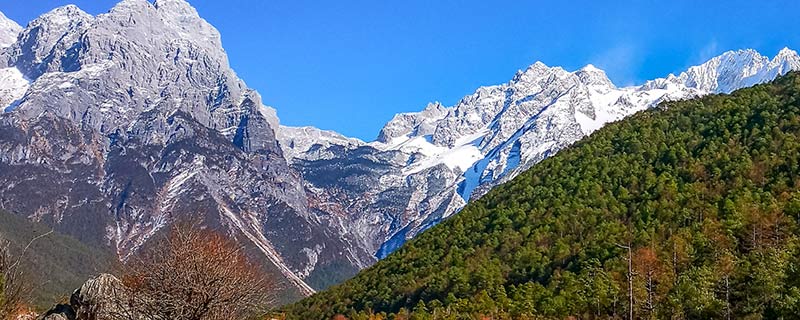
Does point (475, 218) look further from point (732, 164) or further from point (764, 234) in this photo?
point (764, 234)

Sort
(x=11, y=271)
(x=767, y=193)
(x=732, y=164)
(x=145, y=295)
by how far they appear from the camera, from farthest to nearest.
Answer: (x=732, y=164), (x=767, y=193), (x=145, y=295), (x=11, y=271)

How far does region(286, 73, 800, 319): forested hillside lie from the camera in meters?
70.0

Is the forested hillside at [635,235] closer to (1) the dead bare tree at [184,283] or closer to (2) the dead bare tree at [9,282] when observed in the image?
(1) the dead bare tree at [184,283]

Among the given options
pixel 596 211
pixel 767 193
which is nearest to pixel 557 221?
pixel 596 211

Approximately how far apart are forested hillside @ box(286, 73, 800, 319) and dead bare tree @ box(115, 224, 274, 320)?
41.0m

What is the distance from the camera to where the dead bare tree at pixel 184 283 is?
1182 inches

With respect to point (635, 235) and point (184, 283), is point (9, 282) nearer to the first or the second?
point (184, 283)

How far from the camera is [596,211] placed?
9831cm

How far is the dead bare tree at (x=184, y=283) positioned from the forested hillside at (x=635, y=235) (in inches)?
1616

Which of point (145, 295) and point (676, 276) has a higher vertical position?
point (676, 276)

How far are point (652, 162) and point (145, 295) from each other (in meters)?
87.2

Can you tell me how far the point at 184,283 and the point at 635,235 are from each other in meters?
69.2

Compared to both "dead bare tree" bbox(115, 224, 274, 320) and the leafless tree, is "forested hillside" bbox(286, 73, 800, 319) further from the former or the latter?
the leafless tree

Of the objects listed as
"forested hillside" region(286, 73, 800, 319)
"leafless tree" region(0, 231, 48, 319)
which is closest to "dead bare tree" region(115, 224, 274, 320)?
"leafless tree" region(0, 231, 48, 319)
